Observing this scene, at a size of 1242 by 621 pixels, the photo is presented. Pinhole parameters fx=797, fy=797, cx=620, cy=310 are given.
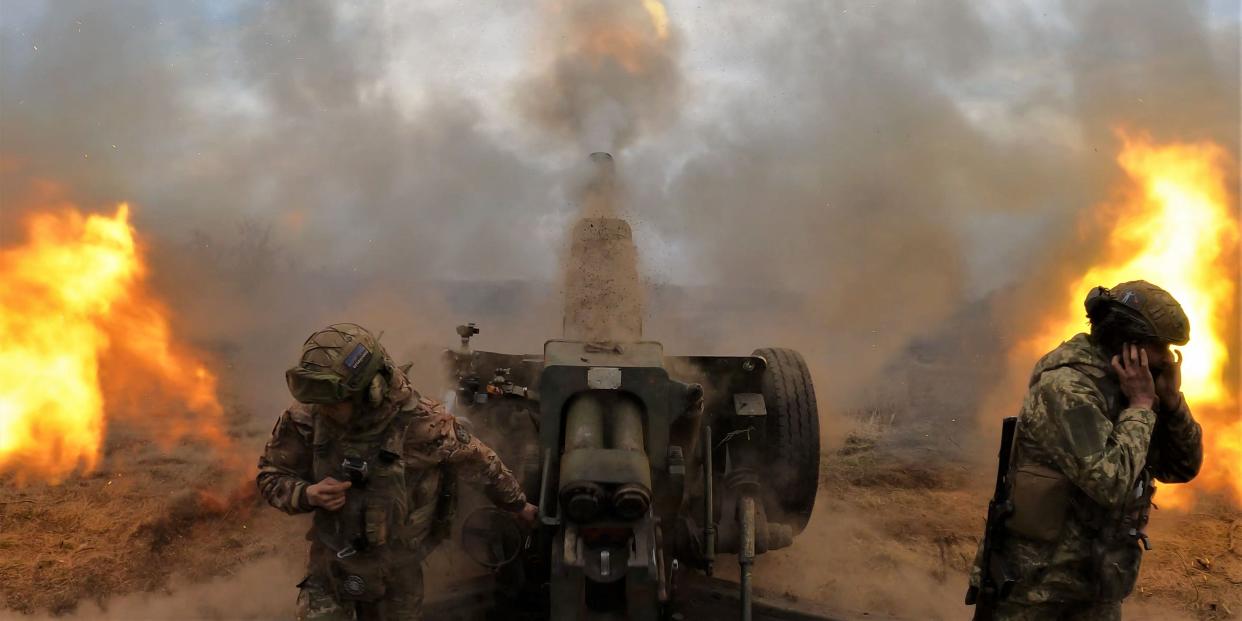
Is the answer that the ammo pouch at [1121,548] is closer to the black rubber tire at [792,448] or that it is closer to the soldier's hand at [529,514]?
the soldier's hand at [529,514]

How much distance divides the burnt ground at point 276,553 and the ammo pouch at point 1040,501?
71.6 inches

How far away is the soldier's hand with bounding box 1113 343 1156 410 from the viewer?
2648 mm

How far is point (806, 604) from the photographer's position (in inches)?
177

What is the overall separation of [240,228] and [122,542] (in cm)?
744

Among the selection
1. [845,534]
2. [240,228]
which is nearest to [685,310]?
[240,228]

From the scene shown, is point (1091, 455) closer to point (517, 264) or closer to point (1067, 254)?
point (1067, 254)

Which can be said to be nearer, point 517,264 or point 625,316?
point 625,316

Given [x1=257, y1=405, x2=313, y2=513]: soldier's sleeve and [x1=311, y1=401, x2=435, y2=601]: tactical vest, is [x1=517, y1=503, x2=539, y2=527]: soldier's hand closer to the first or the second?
[x1=311, y1=401, x2=435, y2=601]: tactical vest

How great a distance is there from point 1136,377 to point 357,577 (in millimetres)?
2952

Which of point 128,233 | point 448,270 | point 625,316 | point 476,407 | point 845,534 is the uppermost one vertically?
point 448,270

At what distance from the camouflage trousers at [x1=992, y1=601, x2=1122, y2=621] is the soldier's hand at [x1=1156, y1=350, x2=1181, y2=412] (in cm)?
75

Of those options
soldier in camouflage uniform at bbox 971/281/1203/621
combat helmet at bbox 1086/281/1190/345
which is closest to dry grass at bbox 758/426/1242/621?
soldier in camouflage uniform at bbox 971/281/1203/621

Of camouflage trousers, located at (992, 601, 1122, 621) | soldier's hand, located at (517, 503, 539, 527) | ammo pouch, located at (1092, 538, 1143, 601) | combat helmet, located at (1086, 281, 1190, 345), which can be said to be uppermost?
combat helmet, located at (1086, 281, 1190, 345)

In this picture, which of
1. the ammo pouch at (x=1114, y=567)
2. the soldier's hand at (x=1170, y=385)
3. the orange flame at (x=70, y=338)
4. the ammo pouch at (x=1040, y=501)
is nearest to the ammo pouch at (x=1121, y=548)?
the ammo pouch at (x=1114, y=567)
